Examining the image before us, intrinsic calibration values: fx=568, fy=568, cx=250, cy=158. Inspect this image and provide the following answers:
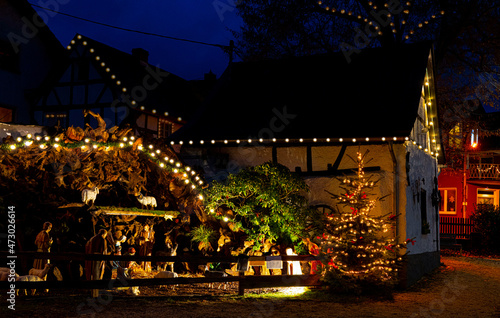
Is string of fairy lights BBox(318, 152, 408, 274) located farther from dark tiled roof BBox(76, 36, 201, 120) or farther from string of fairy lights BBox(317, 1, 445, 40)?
dark tiled roof BBox(76, 36, 201, 120)

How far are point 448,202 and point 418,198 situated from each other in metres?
23.9

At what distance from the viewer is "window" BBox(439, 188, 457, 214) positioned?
39688mm

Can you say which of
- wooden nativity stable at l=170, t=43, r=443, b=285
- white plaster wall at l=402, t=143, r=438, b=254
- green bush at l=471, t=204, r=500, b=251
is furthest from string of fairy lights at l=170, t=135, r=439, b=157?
green bush at l=471, t=204, r=500, b=251

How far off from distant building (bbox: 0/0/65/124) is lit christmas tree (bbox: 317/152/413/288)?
18.4 m

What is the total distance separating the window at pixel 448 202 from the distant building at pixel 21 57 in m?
27.2

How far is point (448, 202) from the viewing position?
131 feet

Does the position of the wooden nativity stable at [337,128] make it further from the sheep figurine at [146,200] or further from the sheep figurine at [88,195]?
the sheep figurine at [88,195]

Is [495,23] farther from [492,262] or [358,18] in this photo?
[492,262]

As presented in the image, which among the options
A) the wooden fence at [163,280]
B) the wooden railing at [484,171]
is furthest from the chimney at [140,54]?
the wooden railing at [484,171]

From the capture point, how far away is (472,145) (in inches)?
1592

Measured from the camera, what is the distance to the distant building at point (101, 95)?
25.7 metres

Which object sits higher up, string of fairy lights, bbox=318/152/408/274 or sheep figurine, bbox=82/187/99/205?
sheep figurine, bbox=82/187/99/205

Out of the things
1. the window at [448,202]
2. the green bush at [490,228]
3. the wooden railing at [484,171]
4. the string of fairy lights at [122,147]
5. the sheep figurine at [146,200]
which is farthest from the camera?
the window at [448,202]

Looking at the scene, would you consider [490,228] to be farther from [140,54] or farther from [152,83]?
[140,54]
